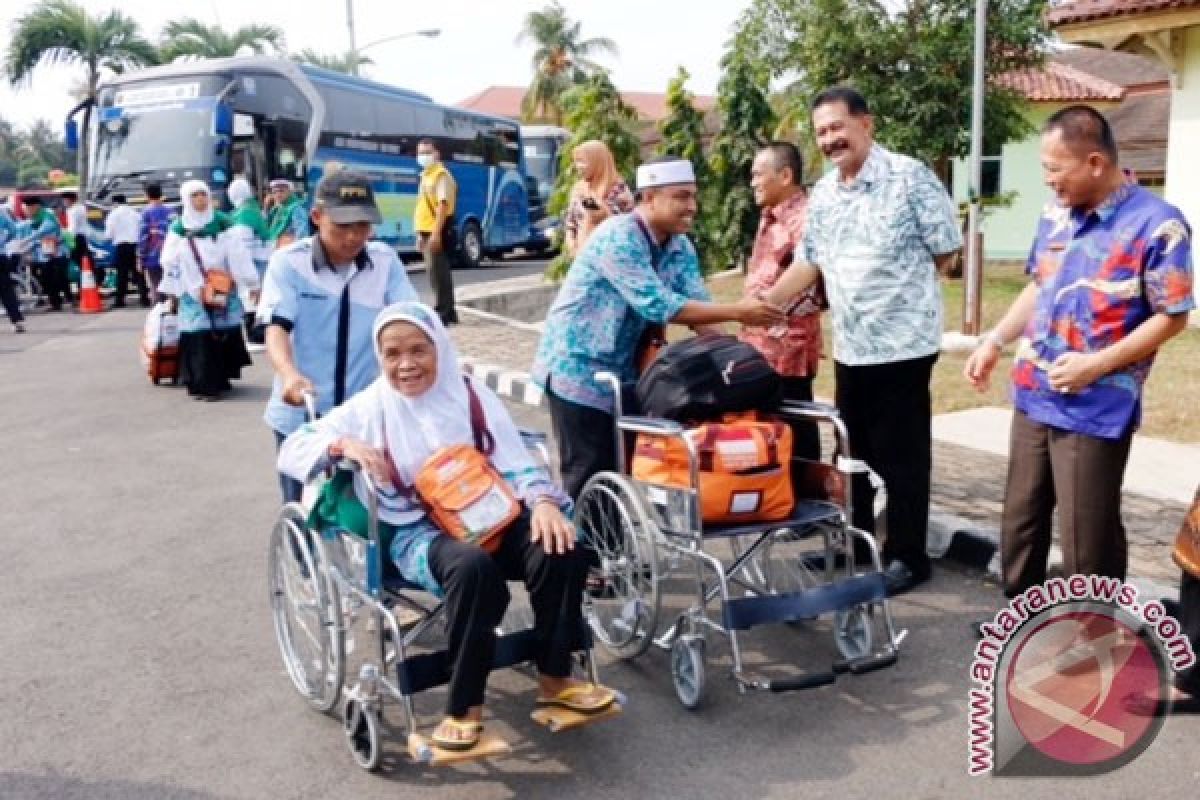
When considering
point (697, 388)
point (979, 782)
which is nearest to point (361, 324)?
point (697, 388)

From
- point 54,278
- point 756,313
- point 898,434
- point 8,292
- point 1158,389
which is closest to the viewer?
point 756,313

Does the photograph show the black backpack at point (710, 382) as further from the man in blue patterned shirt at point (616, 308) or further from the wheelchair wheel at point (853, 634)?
the wheelchair wheel at point (853, 634)

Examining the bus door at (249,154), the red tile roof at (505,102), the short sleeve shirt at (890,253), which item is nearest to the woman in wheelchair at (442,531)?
the short sleeve shirt at (890,253)

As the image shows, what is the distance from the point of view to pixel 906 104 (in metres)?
18.0

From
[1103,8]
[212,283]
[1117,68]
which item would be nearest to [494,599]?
[212,283]

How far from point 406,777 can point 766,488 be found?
4.74 feet

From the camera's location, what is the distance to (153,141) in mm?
17594

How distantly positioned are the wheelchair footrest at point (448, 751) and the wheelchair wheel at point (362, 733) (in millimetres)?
123

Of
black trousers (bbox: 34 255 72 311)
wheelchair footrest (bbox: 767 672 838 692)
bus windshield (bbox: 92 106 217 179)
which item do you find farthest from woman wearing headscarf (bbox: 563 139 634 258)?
black trousers (bbox: 34 255 72 311)

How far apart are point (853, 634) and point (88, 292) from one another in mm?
15480

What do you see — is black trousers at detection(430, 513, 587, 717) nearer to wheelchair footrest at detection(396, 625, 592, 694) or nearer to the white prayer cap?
wheelchair footrest at detection(396, 625, 592, 694)

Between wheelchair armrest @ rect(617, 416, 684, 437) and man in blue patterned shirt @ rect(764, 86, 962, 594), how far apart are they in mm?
1013

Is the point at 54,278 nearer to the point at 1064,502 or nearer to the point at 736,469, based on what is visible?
the point at 736,469

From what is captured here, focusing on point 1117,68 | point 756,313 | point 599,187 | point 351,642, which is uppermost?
point 1117,68
